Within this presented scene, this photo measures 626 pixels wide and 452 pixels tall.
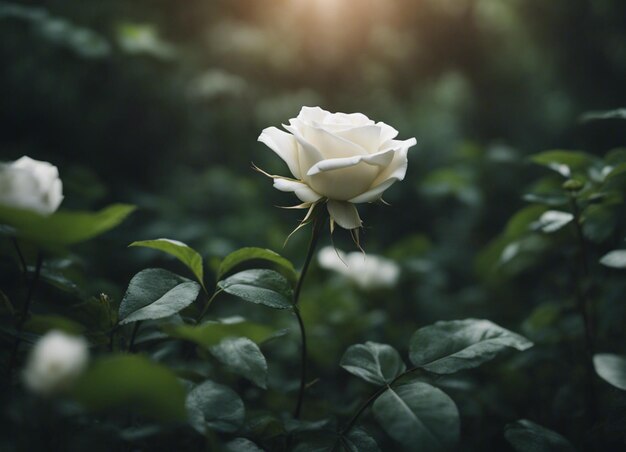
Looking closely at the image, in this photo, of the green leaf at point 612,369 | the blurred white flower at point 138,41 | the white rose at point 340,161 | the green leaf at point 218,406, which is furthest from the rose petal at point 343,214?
the blurred white flower at point 138,41

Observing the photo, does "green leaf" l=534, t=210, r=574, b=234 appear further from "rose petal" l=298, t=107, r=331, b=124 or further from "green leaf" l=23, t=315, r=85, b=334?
"green leaf" l=23, t=315, r=85, b=334

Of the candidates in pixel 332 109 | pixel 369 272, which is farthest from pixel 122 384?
pixel 332 109

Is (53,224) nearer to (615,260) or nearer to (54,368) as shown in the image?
(54,368)

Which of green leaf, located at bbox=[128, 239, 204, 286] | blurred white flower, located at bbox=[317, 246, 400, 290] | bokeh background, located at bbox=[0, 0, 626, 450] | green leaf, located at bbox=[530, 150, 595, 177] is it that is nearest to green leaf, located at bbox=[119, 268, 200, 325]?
green leaf, located at bbox=[128, 239, 204, 286]

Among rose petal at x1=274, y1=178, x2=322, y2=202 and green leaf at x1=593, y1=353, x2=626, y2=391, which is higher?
rose petal at x1=274, y1=178, x2=322, y2=202

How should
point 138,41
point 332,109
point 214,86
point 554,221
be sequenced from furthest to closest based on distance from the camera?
point 332,109
point 214,86
point 138,41
point 554,221

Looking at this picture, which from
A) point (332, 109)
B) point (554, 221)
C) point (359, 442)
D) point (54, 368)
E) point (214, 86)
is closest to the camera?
point (54, 368)

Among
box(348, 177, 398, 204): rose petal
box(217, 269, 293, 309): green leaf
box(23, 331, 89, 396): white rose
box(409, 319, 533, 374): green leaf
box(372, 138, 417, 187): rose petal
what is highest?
box(372, 138, 417, 187): rose petal
